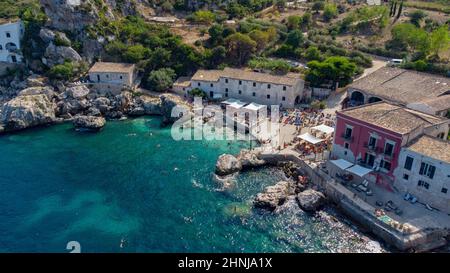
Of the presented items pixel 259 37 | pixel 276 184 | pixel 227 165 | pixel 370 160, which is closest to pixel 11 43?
pixel 259 37

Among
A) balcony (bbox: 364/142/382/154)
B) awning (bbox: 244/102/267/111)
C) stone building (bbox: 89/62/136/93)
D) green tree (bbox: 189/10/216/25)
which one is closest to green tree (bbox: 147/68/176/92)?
stone building (bbox: 89/62/136/93)

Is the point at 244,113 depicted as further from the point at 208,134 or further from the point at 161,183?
the point at 161,183

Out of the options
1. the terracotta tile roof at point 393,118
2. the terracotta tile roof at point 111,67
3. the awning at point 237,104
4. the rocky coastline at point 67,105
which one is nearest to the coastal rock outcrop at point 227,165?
the terracotta tile roof at point 393,118

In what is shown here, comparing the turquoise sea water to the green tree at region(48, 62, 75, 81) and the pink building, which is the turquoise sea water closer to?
the pink building

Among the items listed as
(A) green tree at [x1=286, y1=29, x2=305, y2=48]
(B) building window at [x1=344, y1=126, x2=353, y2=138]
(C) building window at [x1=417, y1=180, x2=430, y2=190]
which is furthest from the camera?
(A) green tree at [x1=286, y1=29, x2=305, y2=48]

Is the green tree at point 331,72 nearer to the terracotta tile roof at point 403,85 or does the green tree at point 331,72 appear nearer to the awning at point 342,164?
the terracotta tile roof at point 403,85

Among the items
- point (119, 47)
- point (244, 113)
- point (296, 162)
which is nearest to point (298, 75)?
point (244, 113)
